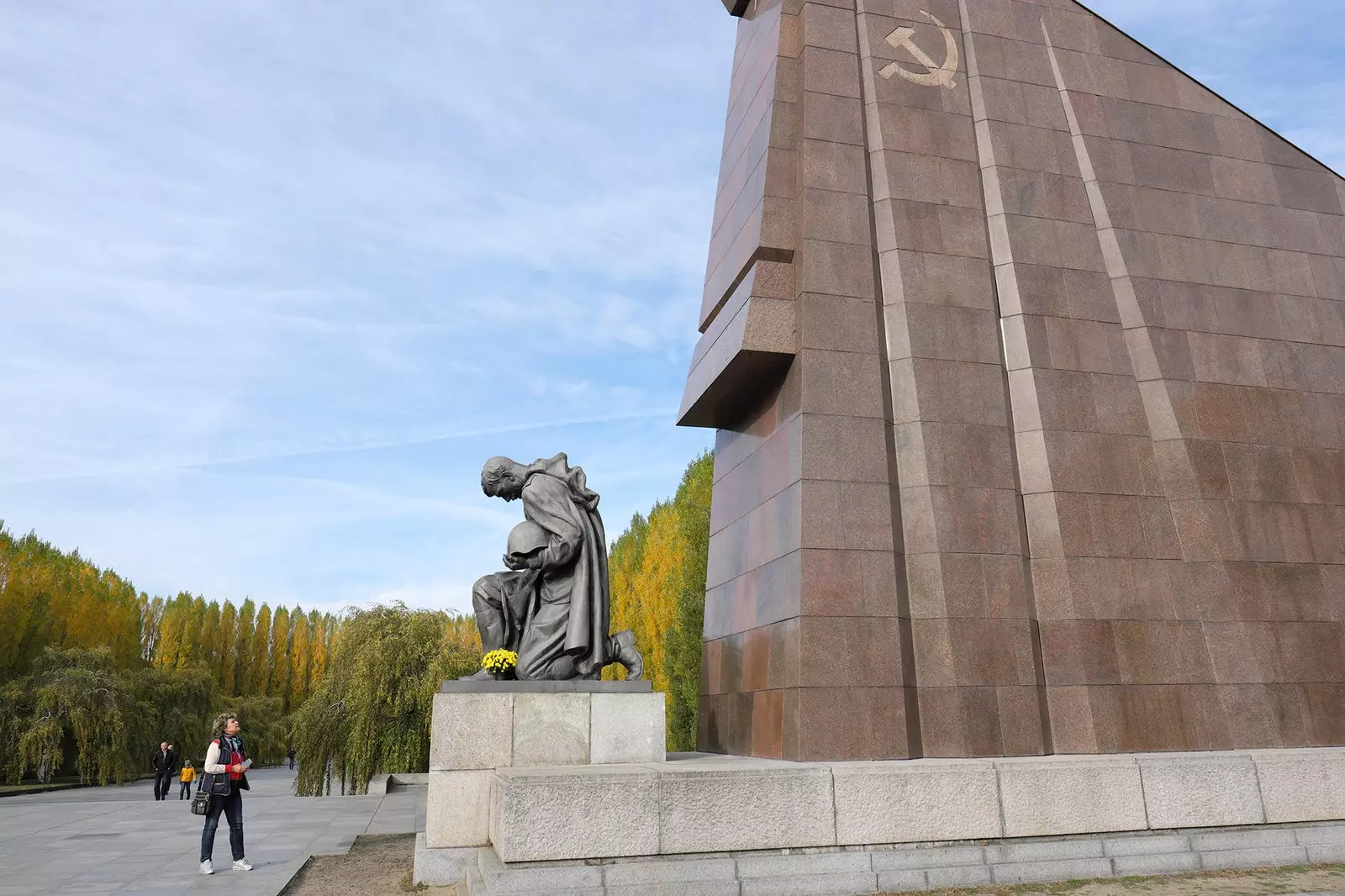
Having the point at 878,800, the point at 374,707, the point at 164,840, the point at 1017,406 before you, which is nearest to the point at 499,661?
the point at 878,800

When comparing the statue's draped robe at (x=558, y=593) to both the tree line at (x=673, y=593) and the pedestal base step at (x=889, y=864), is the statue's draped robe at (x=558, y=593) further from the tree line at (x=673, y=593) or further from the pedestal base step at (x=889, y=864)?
the tree line at (x=673, y=593)

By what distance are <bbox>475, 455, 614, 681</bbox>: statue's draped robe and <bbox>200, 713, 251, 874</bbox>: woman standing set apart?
3.24 meters

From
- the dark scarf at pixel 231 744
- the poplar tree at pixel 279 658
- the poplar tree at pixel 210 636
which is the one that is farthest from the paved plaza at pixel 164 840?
the poplar tree at pixel 279 658

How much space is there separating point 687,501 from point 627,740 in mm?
20546

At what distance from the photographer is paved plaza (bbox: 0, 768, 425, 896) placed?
8.59 metres

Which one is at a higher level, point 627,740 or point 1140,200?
point 1140,200

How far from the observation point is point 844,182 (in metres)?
11.2

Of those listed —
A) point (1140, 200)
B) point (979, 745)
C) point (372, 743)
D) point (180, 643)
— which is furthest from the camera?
point (180, 643)

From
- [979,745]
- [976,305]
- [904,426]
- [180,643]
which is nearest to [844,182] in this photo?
[976,305]

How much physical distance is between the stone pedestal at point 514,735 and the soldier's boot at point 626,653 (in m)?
0.40

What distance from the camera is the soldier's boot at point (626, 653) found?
8.96 m

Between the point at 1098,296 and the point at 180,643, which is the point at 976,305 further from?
the point at 180,643

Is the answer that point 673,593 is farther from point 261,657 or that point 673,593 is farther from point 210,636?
point 261,657

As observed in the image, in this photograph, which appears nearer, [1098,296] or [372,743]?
[1098,296]
